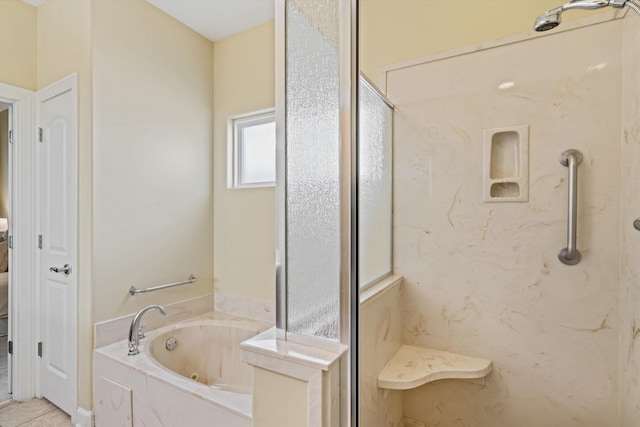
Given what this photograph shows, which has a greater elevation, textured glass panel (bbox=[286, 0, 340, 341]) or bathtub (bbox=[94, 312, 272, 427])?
textured glass panel (bbox=[286, 0, 340, 341])

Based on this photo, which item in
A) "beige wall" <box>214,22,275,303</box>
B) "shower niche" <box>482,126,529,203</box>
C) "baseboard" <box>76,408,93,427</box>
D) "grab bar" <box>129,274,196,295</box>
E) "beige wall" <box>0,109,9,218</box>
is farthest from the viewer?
"beige wall" <box>0,109,9,218</box>

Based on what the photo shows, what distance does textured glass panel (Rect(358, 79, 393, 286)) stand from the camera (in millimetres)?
1165

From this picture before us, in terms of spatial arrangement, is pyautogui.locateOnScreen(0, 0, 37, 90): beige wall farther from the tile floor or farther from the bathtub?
the tile floor

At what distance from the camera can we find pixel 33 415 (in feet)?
6.55

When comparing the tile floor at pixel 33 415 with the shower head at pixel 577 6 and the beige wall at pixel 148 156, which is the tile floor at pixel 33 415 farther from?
the shower head at pixel 577 6

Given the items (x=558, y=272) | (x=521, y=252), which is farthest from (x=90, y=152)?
(x=558, y=272)

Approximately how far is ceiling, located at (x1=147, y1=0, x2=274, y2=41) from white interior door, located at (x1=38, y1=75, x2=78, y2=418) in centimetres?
81

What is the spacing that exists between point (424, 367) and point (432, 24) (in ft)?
5.15

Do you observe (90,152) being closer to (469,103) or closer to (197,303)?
(197,303)

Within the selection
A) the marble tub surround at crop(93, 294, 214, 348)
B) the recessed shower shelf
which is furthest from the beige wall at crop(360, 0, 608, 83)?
the marble tub surround at crop(93, 294, 214, 348)

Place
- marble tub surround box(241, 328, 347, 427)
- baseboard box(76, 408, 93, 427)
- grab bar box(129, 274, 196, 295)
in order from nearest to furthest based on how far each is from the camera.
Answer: marble tub surround box(241, 328, 347, 427)
baseboard box(76, 408, 93, 427)
grab bar box(129, 274, 196, 295)

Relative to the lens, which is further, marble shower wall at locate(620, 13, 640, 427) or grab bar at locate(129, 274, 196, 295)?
grab bar at locate(129, 274, 196, 295)

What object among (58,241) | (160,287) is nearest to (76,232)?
(58,241)

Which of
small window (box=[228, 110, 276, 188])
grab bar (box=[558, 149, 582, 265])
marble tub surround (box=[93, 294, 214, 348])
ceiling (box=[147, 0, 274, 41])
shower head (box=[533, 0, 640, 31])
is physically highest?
ceiling (box=[147, 0, 274, 41])
